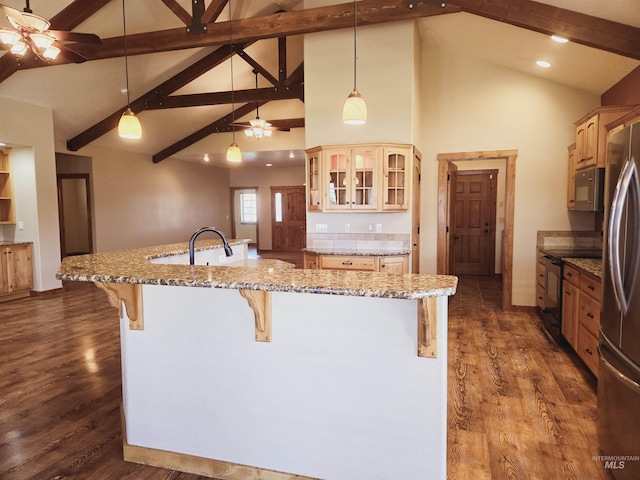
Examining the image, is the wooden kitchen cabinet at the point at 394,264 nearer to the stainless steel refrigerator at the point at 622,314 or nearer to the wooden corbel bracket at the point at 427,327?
the stainless steel refrigerator at the point at 622,314

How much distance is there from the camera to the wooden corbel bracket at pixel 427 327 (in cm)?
155

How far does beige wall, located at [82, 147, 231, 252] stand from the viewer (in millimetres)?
8211

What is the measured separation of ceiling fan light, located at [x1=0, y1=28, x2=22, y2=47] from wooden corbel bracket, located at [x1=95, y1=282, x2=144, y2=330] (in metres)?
2.64

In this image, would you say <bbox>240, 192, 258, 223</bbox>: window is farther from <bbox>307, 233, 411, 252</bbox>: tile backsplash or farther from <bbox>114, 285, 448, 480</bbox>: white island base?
<bbox>114, 285, 448, 480</bbox>: white island base

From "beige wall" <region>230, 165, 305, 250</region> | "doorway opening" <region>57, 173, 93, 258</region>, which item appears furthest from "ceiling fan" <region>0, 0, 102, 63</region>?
"beige wall" <region>230, 165, 305, 250</region>

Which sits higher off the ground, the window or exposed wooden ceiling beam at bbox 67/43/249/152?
exposed wooden ceiling beam at bbox 67/43/249/152

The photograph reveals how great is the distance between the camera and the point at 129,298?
2039mm

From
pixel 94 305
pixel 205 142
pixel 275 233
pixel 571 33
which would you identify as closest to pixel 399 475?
pixel 571 33

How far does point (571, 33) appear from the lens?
3387 mm

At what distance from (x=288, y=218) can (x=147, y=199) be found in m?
4.17

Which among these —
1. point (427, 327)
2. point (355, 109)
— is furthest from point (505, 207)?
point (427, 327)

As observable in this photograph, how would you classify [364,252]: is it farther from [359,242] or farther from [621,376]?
[621,376]

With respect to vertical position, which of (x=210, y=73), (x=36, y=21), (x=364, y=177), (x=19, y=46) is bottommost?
(x=364, y=177)

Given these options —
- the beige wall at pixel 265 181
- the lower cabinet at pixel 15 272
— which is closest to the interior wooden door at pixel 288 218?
the beige wall at pixel 265 181
